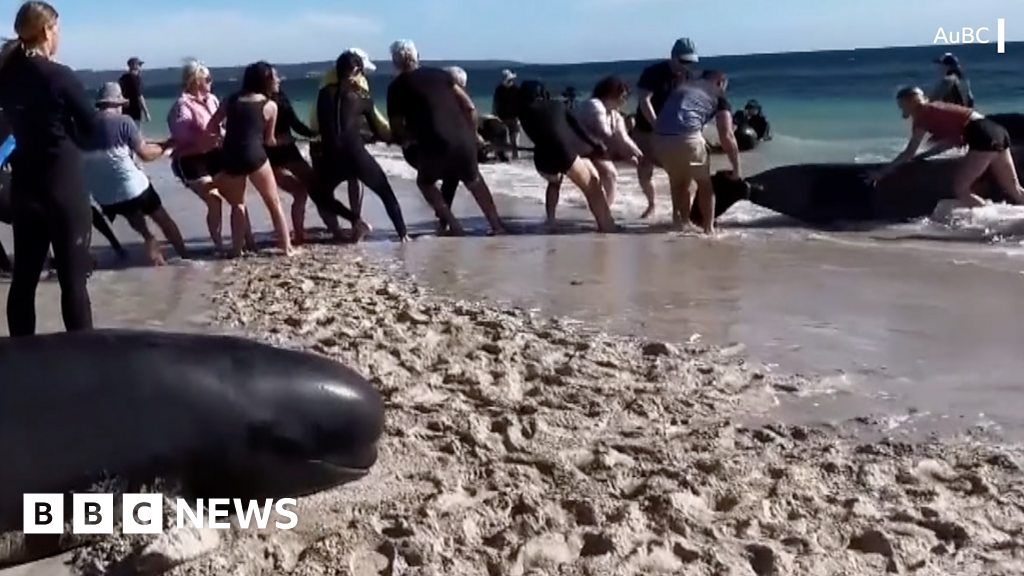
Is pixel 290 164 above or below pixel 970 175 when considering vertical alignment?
above

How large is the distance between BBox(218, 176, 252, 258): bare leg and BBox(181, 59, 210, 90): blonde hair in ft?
2.49

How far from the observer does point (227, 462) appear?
438 centimetres

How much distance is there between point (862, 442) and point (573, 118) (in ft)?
21.2

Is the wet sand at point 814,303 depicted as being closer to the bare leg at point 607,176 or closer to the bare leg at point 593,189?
the bare leg at point 593,189

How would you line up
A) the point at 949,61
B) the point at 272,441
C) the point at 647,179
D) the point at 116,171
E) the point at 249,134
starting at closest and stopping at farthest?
1. the point at 272,441
2. the point at 116,171
3. the point at 249,134
4. the point at 647,179
5. the point at 949,61

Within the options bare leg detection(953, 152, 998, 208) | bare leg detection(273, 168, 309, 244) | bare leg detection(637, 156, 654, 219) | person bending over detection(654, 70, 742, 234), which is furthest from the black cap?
bare leg detection(273, 168, 309, 244)

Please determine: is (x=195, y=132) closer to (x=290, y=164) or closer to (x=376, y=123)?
(x=290, y=164)

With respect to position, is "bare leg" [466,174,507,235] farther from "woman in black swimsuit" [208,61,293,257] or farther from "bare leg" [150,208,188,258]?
"bare leg" [150,208,188,258]

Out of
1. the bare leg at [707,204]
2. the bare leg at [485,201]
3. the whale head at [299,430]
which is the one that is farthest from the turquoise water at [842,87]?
the whale head at [299,430]

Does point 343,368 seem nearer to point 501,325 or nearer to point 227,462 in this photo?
point 227,462

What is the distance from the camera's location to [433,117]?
35.2 ft

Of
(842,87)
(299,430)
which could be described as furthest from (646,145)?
(842,87)

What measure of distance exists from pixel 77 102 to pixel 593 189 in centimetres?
617

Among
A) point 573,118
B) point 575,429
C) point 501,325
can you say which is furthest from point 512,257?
point 575,429
